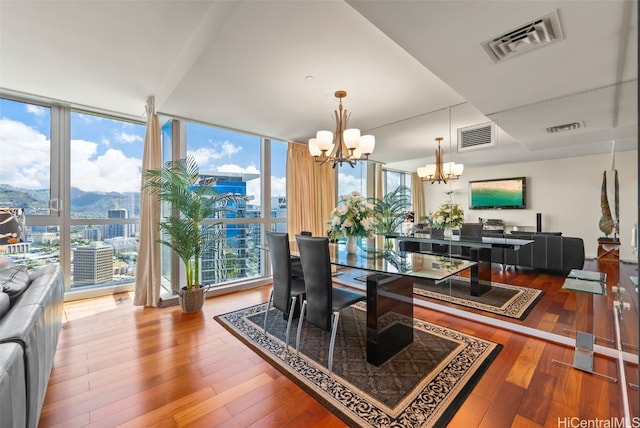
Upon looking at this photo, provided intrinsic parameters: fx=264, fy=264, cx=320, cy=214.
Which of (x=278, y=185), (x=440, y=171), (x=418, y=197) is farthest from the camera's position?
(x=278, y=185)

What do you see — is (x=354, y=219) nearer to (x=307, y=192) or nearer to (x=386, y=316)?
(x=386, y=316)

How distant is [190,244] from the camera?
3141mm

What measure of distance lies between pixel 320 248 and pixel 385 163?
230cm

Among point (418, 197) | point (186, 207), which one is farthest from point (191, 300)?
point (418, 197)

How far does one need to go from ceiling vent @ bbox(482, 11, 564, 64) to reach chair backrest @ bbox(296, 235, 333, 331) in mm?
1568

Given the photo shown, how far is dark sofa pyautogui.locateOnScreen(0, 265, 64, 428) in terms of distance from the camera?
3.06 feet

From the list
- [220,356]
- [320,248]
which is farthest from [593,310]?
[220,356]

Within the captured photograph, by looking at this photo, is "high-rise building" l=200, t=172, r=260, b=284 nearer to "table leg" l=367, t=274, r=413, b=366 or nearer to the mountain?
the mountain

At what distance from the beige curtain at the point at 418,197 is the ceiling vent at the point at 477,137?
56 cm

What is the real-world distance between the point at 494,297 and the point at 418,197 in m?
1.34

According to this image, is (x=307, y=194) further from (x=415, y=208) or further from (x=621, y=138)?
(x=621, y=138)

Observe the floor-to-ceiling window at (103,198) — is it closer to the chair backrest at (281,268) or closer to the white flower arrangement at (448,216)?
the chair backrest at (281,268)

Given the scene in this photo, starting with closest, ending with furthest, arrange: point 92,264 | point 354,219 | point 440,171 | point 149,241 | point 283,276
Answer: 1. point 283,276
2. point 354,219
3. point 440,171
4. point 149,241
5. point 92,264

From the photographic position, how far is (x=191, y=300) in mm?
3104
